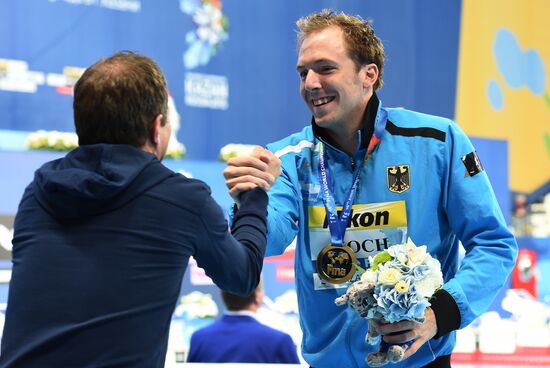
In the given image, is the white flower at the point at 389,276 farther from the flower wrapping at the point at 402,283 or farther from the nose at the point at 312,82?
the nose at the point at 312,82

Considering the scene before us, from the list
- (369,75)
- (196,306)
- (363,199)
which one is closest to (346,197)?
(363,199)

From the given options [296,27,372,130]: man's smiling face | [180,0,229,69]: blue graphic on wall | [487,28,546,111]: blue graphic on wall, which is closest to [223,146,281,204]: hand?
[296,27,372,130]: man's smiling face

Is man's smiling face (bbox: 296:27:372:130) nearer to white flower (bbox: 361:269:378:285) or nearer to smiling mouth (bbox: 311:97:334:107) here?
smiling mouth (bbox: 311:97:334:107)

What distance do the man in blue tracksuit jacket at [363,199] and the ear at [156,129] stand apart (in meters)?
0.61

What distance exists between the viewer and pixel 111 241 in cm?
145

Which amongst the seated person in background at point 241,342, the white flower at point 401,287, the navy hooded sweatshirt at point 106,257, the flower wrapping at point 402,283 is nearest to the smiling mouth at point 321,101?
the flower wrapping at point 402,283

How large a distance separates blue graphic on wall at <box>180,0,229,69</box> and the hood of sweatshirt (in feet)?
17.4

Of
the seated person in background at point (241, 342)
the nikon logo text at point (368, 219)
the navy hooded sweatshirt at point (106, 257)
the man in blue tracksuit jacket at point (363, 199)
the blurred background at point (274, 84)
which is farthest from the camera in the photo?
the blurred background at point (274, 84)

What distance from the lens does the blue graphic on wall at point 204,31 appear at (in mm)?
6770

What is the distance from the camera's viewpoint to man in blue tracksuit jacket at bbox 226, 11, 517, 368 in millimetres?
2037

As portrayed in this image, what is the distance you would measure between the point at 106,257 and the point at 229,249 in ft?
0.76

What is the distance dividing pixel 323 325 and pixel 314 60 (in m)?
0.76

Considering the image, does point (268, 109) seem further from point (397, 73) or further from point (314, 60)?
point (314, 60)

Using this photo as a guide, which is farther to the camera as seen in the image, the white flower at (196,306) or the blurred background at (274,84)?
the blurred background at (274,84)
